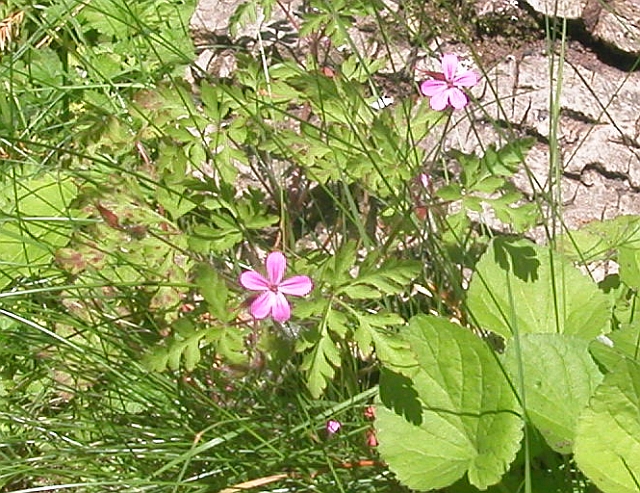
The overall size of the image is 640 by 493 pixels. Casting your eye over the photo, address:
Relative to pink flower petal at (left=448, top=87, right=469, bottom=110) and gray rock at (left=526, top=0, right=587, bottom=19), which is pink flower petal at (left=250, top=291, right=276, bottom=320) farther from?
gray rock at (left=526, top=0, right=587, bottom=19)

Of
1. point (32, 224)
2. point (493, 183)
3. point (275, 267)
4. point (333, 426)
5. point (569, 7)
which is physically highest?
point (569, 7)

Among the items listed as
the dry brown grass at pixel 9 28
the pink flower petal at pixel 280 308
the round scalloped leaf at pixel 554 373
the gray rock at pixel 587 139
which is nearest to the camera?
the pink flower petal at pixel 280 308

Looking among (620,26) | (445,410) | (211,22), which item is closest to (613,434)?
(445,410)

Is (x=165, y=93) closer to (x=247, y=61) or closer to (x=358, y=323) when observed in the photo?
(x=247, y=61)

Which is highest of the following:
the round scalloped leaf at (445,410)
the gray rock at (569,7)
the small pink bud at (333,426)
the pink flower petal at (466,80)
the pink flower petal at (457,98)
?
the gray rock at (569,7)

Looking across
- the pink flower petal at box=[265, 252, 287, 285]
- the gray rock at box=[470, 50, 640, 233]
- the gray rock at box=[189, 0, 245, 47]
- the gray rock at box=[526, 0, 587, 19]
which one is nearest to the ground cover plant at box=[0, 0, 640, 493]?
the pink flower petal at box=[265, 252, 287, 285]

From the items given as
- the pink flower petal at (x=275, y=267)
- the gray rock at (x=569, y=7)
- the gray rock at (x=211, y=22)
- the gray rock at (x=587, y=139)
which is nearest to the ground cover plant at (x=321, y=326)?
the pink flower petal at (x=275, y=267)

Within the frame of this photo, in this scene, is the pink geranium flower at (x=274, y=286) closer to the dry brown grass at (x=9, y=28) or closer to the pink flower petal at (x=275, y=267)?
the pink flower petal at (x=275, y=267)

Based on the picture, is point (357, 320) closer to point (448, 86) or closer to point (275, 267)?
point (275, 267)
